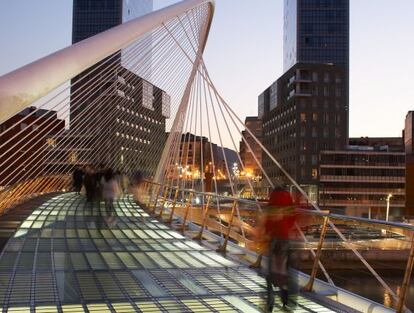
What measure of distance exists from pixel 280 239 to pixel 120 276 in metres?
2.70

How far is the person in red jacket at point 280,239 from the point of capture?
547 cm

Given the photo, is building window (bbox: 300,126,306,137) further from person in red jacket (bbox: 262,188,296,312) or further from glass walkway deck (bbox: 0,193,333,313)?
person in red jacket (bbox: 262,188,296,312)

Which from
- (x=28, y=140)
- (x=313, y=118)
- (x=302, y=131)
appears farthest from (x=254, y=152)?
(x=28, y=140)

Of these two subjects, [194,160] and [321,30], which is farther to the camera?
[321,30]

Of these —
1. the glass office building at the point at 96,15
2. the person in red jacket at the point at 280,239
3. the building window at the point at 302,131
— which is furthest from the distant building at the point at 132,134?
the glass office building at the point at 96,15

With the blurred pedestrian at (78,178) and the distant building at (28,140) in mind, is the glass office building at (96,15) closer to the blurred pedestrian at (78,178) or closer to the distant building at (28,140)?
the distant building at (28,140)

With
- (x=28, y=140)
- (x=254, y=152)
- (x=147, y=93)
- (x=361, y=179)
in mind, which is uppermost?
(x=254, y=152)

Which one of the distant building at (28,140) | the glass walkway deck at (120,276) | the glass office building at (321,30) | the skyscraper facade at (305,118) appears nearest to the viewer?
the glass walkway deck at (120,276)

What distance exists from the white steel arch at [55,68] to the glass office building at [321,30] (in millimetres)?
132717

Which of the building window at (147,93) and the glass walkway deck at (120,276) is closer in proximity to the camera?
the glass walkway deck at (120,276)

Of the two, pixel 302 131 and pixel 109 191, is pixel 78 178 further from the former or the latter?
pixel 302 131

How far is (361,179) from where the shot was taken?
9131cm

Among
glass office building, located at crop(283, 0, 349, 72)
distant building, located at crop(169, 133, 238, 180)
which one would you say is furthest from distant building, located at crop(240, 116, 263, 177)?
glass office building, located at crop(283, 0, 349, 72)

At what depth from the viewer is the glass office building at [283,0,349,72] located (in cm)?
13588
